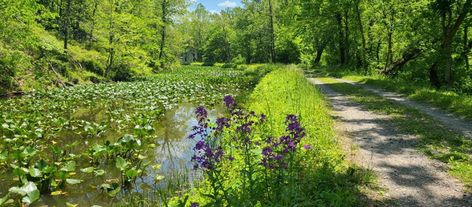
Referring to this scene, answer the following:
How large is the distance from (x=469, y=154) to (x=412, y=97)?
8.23 meters

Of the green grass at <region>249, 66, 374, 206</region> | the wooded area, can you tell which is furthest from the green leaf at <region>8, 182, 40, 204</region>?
the wooded area

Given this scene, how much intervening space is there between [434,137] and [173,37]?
45648 millimetres

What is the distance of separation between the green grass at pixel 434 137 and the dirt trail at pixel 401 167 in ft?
0.72

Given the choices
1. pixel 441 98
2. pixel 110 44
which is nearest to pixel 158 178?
pixel 441 98

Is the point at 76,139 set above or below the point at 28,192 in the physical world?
below

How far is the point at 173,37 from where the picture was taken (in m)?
50.6

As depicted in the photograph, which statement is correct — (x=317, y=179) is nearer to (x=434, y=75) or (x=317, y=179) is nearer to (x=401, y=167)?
(x=401, y=167)

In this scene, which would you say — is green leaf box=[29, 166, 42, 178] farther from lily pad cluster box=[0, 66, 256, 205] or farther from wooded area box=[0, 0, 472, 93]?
wooded area box=[0, 0, 472, 93]

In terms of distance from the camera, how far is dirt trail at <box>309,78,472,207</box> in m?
5.29

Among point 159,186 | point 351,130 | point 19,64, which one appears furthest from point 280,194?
point 19,64

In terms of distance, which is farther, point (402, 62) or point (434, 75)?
point (402, 62)

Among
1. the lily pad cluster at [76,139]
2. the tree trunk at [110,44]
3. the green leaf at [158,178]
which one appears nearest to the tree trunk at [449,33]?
the lily pad cluster at [76,139]

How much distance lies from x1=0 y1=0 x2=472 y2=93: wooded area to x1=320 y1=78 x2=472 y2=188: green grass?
6.98 metres

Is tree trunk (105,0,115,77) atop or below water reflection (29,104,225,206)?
atop
